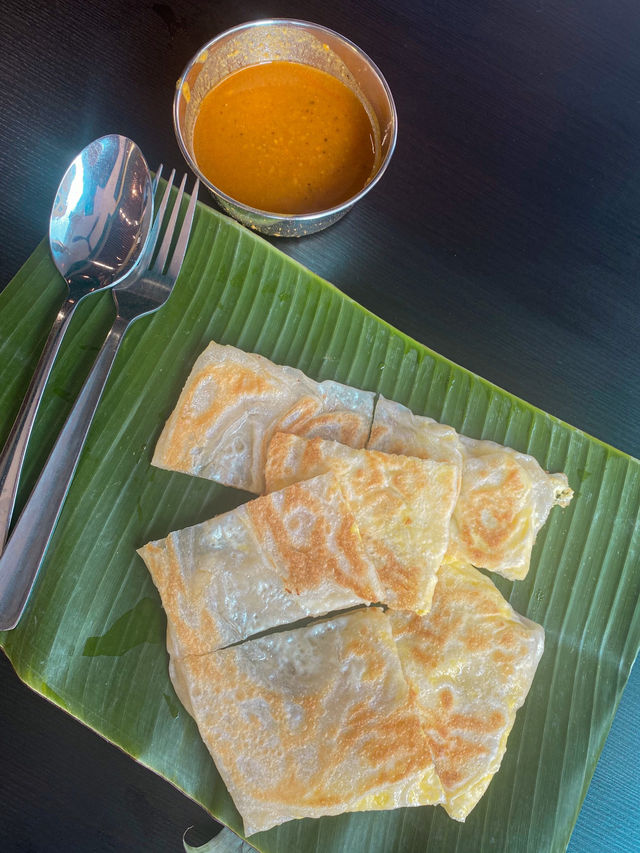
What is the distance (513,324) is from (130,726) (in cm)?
277

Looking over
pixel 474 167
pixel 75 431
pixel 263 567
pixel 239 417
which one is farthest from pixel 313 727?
pixel 474 167

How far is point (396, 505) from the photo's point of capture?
8.64 feet

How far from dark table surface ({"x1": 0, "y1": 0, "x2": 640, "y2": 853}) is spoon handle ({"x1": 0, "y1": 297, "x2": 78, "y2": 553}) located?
2.33ft

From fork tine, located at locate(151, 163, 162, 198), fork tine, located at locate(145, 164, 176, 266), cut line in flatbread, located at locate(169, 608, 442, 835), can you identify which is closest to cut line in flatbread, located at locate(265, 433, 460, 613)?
cut line in flatbread, located at locate(169, 608, 442, 835)

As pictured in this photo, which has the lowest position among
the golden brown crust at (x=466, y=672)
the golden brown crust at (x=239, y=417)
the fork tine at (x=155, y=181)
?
the golden brown crust at (x=466, y=672)

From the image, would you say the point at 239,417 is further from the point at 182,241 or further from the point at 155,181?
the point at 155,181

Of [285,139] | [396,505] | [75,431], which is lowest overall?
[75,431]

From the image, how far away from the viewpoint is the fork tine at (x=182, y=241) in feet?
9.05

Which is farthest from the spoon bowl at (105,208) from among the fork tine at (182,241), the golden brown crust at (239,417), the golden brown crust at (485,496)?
the golden brown crust at (485,496)

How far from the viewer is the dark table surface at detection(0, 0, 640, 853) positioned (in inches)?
125

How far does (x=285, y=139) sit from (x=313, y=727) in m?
2.69

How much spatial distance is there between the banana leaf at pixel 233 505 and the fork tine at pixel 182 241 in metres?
0.08

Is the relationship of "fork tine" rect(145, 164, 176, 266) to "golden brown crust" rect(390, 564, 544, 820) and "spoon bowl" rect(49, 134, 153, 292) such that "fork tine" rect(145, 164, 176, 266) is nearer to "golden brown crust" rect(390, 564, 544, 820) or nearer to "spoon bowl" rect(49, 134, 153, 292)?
"spoon bowl" rect(49, 134, 153, 292)

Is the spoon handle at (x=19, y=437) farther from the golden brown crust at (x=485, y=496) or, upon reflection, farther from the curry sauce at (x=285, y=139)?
the golden brown crust at (x=485, y=496)
